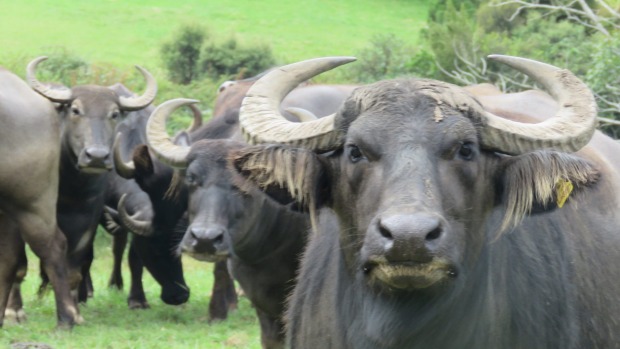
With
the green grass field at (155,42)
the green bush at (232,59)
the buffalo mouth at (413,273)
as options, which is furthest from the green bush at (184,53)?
the buffalo mouth at (413,273)

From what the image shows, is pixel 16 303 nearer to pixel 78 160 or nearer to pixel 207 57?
pixel 78 160

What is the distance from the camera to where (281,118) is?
4867 millimetres

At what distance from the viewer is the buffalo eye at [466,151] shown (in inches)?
169

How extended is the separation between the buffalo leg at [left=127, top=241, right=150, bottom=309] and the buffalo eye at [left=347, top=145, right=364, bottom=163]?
7420 millimetres

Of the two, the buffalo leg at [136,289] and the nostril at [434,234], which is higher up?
the nostril at [434,234]

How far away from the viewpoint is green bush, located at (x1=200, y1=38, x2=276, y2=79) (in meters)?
29.8

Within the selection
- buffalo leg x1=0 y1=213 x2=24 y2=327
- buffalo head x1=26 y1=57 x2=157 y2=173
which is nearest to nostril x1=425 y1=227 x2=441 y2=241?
buffalo leg x1=0 y1=213 x2=24 y2=327

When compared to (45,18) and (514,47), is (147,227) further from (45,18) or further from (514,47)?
(45,18)

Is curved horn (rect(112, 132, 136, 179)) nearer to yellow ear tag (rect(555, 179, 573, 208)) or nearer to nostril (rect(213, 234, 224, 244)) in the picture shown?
nostril (rect(213, 234, 224, 244))

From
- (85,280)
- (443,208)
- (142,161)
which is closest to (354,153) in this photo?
(443,208)

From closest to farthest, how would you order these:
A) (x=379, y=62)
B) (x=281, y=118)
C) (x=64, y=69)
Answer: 1. (x=281, y=118)
2. (x=64, y=69)
3. (x=379, y=62)

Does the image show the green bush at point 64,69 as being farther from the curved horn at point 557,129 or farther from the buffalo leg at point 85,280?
the curved horn at point 557,129

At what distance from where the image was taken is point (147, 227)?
10812 mm

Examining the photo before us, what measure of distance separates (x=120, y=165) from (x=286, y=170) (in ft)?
21.2
